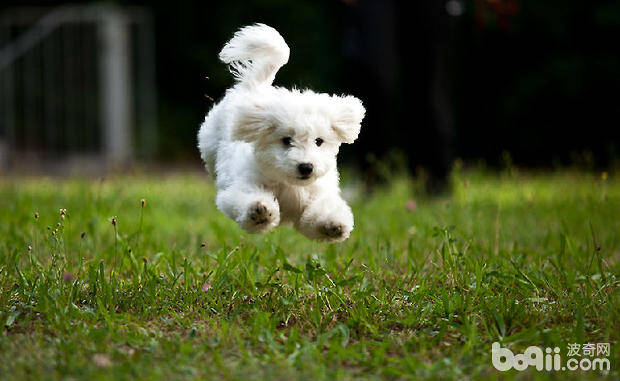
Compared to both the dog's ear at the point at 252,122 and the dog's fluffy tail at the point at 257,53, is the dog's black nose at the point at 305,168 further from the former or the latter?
the dog's fluffy tail at the point at 257,53

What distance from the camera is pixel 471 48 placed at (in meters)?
14.4

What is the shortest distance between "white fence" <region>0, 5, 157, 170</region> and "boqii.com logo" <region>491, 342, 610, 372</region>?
9092 mm

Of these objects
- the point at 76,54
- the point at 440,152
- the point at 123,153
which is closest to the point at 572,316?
the point at 440,152

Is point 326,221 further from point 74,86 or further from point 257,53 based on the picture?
point 74,86

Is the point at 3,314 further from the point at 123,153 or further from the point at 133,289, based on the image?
the point at 123,153

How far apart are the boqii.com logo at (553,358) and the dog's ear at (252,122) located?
1.23 meters

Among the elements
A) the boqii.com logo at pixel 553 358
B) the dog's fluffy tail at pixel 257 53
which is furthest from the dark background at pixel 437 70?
the boqii.com logo at pixel 553 358

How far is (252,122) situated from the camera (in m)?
2.96

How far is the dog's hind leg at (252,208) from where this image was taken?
109 inches

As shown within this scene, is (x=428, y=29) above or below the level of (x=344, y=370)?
above

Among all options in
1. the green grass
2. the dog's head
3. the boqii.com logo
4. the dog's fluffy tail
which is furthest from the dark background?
the boqii.com logo

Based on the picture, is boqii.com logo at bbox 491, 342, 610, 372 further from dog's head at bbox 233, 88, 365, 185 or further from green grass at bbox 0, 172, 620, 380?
dog's head at bbox 233, 88, 365, 185

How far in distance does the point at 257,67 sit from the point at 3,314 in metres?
1.50

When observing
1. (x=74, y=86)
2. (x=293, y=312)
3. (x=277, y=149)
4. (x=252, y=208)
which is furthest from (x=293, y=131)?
(x=74, y=86)
